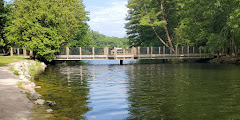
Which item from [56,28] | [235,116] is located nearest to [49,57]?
[56,28]

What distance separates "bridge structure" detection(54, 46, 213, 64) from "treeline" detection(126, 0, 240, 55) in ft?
7.99

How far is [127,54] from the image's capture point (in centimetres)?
4688

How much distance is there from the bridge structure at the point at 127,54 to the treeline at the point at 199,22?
7.99 ft

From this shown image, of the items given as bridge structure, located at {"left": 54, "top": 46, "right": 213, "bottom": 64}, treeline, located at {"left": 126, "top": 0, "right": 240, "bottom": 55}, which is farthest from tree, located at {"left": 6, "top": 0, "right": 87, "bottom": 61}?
treeline, located at {"left": 126, "top": 0, "right": 240, "bottom": 55}

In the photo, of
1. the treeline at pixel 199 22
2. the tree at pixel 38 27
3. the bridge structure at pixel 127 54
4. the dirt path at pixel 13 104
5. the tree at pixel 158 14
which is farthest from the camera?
the tree at pixel 158 14

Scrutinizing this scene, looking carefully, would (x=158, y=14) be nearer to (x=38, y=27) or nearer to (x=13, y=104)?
(x=38, y=27)

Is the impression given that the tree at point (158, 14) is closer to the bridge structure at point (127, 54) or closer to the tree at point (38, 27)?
the bridge structure at point (127, 54)

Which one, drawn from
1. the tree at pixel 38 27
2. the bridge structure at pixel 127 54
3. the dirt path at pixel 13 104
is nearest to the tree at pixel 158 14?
the bridge structure at pixel 127 54

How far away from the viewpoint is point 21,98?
10.4 m

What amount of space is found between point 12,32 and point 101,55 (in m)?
14.8

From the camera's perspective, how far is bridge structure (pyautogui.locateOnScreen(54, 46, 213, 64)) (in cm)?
4316

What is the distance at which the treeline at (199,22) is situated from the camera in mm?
30755

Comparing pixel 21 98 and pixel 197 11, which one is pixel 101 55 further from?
pixel 21 98

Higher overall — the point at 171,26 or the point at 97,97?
the point at 171,26
